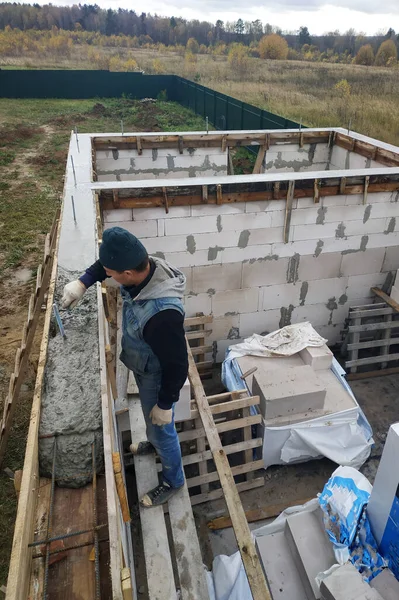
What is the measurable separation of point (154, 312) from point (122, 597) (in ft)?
4.19

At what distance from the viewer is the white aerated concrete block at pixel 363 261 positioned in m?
6.01

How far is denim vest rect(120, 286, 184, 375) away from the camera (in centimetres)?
230

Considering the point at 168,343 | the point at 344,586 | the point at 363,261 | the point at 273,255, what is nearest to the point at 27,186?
the point at 273,255

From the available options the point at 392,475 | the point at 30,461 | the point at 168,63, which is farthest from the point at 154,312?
the point at 168,63

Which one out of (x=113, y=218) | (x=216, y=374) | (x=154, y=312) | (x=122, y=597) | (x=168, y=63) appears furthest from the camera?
(x=168, y=63)

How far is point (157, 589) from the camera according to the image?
258 cm

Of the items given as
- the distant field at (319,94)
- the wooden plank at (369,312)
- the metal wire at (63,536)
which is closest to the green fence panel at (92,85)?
the distant field at (319,94)

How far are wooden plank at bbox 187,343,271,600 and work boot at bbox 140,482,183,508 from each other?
412mm

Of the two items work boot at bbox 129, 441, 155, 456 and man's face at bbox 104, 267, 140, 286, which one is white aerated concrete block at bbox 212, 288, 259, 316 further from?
man's face at bbox 104, 267, 140, 286

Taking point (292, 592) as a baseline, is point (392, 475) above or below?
above

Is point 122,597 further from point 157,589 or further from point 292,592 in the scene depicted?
point 292,592

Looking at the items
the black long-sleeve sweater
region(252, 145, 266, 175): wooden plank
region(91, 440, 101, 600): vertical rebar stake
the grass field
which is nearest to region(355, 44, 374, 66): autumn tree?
the grass field

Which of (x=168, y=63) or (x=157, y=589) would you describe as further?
(x=168, y=63)

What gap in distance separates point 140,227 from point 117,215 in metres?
0.31
